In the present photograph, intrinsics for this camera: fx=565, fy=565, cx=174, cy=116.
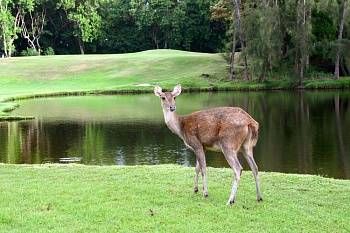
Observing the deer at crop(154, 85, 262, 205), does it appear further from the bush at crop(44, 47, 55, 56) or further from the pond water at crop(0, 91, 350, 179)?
the bush at crop(44, 47, 55, 56)

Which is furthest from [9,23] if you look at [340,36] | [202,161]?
[202,161]

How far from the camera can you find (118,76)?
72.2m

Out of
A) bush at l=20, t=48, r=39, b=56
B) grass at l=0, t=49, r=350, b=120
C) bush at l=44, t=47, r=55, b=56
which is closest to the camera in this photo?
grass at l=0, t=49, r=350, b=120

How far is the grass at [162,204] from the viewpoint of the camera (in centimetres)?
976

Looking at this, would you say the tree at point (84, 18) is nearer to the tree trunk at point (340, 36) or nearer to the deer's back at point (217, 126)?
the tree trunk at point (340, 36)

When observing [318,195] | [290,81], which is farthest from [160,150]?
[290,81]

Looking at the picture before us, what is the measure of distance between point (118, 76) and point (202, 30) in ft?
98.0

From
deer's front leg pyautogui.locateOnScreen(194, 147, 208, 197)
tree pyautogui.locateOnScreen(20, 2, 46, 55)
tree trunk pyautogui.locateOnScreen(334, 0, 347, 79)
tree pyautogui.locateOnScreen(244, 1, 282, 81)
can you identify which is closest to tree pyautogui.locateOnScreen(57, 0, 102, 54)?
tree pyautogui.locateOnScreen(20, 2, 46, 55)

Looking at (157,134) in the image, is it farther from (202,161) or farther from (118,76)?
(118,76)

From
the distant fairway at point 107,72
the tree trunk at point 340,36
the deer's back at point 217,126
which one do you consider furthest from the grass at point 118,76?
the deer's back at point 217,126

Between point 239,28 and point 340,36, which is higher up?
point 239,28

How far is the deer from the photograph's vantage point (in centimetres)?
1125

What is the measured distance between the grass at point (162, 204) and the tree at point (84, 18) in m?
85.2

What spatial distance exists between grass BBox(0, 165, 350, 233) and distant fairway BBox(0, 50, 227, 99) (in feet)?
153
